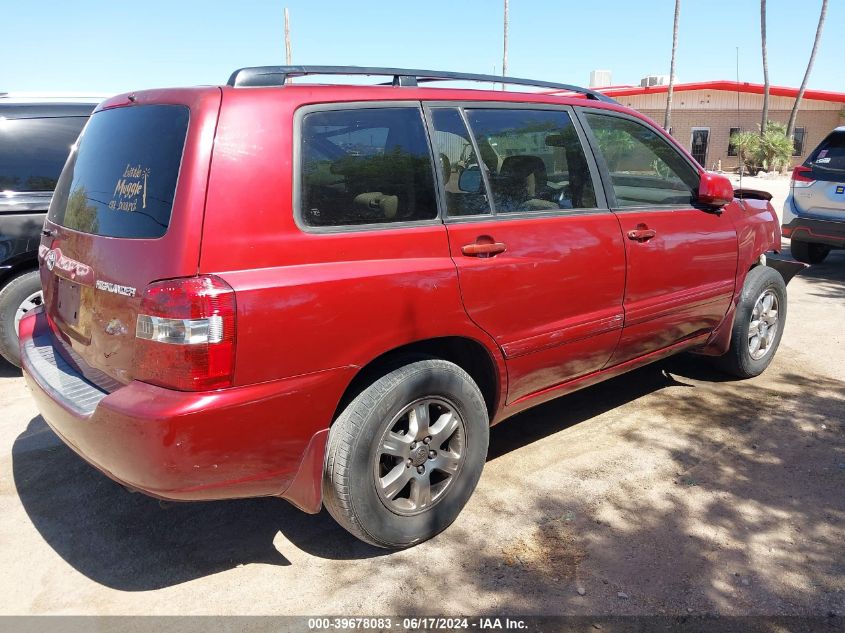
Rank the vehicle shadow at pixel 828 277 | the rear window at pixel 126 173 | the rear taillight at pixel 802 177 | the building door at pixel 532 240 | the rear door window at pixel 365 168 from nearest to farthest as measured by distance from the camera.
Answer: the rear window at pixel 126 173 < the rear door window at pixel 365 168 < the building door at pixel 532 240 < the vehicle shadow at pixel 828 277 < the rear taillight at pixel 802 177

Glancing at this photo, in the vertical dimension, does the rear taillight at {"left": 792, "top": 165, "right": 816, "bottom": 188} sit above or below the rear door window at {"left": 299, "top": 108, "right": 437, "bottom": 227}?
below

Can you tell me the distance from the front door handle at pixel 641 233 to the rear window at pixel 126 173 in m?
2.32

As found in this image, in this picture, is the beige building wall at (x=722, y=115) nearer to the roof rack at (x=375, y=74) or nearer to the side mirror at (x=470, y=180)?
the roof rack at (x=375, y=74)

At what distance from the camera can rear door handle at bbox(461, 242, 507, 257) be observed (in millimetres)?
2961

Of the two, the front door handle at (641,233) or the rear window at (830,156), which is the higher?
the rear window at (830,156)

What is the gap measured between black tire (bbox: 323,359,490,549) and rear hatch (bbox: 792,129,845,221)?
661 cm

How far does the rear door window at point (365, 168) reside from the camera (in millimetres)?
2588

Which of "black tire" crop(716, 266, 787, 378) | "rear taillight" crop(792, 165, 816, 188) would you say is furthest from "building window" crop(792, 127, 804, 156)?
"black tire" crop(716, 266, 787, 378)

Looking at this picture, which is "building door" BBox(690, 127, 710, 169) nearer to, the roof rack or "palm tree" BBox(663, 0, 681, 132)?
"palm tree" BBox(663, 0, 681, 132)

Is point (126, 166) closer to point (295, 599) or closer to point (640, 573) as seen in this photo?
point (295, 599)

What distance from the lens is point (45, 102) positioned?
206 inches

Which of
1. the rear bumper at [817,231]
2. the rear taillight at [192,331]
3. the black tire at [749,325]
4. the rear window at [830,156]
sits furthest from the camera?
the rear window at [830,156]

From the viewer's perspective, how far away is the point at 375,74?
3.00 metres

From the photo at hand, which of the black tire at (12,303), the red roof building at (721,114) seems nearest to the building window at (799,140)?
the red roof building at (721,114)
